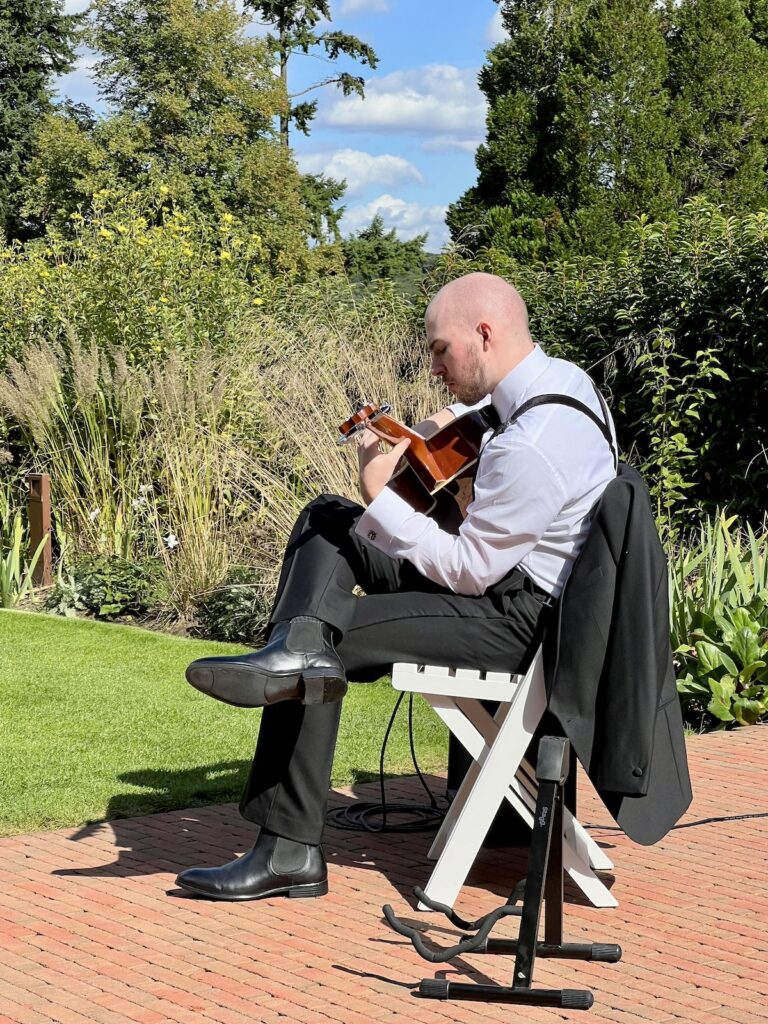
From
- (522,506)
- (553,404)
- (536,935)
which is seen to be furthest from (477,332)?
(536,935)

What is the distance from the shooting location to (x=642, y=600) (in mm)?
3346

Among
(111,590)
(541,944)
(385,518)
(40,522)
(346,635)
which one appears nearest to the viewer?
(541,944)

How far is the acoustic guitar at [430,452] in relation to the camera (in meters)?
3.74

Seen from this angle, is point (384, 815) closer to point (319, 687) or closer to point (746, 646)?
point (319, 687)

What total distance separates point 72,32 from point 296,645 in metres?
Result: 35.0

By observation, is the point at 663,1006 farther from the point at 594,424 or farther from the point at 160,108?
the point at 160,108

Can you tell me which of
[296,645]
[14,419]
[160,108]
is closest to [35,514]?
[14,419]

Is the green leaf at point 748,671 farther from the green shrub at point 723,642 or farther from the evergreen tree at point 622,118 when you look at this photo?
the evergreen tree at point 622,118

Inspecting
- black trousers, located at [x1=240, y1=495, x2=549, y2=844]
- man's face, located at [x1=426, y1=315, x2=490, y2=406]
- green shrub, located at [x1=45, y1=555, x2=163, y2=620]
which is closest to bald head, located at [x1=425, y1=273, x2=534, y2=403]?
man's face, located at [x1=426, y1=315, x2=490, y2=406]

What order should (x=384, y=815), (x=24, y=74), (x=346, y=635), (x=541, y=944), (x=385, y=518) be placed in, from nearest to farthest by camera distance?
(x=541, y=944), (x=385, y=518), (x=346, y=635), (x=384, y=815), (x=24, y=74)

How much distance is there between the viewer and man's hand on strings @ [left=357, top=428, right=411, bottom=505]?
3730mm

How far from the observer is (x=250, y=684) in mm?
3373

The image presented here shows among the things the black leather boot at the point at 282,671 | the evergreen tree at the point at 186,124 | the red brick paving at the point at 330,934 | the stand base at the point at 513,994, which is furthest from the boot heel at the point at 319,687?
the evergreen tree at the point at 186,124

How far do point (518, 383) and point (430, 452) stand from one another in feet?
1.05
